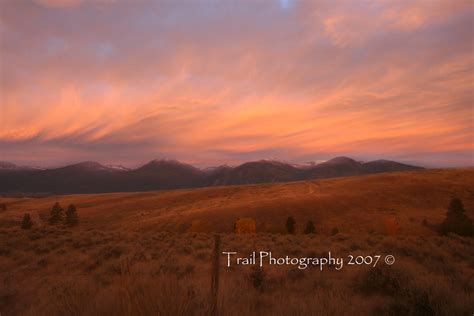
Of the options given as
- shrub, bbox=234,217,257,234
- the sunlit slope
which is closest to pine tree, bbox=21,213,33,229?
the sunlit slope

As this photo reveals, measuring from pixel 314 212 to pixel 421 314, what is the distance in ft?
164

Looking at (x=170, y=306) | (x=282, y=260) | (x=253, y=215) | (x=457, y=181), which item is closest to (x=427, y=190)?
(x=457, y=181)

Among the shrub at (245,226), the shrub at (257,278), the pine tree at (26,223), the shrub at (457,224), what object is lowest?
the shrub at (245,226)

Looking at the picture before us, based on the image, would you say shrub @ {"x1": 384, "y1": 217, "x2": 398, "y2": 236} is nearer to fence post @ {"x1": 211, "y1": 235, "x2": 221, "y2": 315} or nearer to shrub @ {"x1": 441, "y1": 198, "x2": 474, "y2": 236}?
shrub @ {"x1": 441, "y1": 198, "x2": 474, "y2": 236}

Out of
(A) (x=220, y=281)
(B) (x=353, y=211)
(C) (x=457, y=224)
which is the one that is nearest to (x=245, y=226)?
(B) (x=353, y=211)

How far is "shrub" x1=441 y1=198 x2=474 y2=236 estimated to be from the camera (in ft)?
94.2

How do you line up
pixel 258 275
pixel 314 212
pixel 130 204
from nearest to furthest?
pixel 258 275 → pixel 314 212 → pixel 130 204

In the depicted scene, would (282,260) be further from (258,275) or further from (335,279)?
(258,275)

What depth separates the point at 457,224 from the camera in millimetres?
31797

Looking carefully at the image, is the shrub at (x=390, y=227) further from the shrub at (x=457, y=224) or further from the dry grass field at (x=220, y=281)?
the dry grass field at (x=220, y=281)

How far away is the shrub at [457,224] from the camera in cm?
2871

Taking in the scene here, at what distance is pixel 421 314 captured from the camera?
549cm

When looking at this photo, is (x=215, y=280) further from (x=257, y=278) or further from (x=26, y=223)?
(x=26, y=223)

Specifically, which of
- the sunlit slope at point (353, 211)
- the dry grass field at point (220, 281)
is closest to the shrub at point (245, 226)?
the sunlit slope at point (353, 211)
